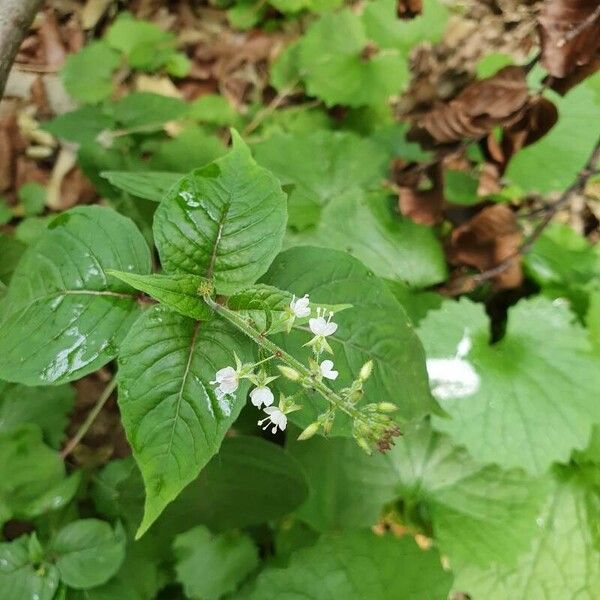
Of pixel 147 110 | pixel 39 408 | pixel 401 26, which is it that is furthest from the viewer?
pixel 401 26

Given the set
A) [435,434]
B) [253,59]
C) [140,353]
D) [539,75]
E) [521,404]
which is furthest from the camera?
[253,59]

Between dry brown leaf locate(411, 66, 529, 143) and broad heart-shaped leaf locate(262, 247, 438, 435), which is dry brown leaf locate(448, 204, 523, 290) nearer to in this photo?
dry brown leaf locate(411, 66, 529, 143)

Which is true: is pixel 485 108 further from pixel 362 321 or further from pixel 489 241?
pixel 362 321

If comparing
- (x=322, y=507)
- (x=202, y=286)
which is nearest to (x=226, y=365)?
(x=202, y=286)

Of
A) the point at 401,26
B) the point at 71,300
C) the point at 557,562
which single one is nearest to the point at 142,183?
the point at 71,300

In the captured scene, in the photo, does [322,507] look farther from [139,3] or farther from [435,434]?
[139,3]
